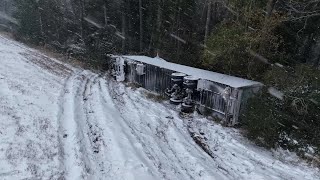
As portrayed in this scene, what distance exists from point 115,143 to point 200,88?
7.33 meters

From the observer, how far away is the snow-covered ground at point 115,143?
10.6 meters

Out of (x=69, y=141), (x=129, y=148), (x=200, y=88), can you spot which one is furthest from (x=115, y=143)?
(x=200, y=88)

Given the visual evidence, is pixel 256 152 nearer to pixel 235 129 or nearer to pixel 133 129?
pixel 235 129

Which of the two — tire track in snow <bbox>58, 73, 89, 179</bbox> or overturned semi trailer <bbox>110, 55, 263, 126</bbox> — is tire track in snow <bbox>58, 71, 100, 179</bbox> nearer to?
tire track in snow <bbox>58, 73, 89, 179</bbox>

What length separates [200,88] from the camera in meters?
17.9

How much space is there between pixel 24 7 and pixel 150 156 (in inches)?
1575

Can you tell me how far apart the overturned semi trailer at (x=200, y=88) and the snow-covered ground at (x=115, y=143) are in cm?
97

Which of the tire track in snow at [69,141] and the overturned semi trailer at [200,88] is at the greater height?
the overturned semi trailer at [200,88]

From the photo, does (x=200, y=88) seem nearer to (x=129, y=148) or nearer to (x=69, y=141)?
(x=129, y=148)

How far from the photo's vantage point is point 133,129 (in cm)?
1473

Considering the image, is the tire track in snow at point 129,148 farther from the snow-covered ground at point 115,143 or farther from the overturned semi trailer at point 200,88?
the overturned semi trailer at point 200,88

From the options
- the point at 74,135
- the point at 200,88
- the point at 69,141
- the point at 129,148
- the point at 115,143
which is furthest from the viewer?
the point at 200,88

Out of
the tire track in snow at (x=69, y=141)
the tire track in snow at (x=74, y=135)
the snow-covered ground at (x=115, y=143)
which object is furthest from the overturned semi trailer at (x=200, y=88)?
the tire track in snow at (x=69, y=141)

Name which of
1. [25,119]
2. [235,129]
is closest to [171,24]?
[235,129]
